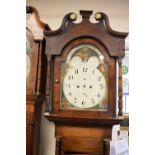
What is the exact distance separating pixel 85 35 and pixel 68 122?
54 cm

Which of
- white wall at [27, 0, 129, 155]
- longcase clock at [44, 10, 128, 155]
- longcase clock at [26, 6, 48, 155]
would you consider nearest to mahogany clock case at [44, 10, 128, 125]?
longcase clock at [44, 10, 128, 155]

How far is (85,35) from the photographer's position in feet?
4.46

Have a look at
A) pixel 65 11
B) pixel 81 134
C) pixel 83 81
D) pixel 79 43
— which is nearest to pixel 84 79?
pixel 83 81

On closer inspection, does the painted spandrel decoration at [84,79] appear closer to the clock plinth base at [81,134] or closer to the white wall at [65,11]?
the clock plinth base at [81,134]

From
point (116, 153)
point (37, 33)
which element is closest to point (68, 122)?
point (116, 153)

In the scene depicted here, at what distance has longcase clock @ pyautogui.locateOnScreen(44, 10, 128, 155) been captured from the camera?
1330 millimetres

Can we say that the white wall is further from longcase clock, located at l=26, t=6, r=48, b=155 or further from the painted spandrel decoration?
the painted spandrel decoration

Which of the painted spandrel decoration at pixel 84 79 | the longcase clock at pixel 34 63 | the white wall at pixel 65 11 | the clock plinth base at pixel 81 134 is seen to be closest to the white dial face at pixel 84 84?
the painted spandrel decoration at pixel 84 79

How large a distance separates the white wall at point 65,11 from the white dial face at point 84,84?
527 millimetres

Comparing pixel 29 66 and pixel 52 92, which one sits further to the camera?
pixel 29 66

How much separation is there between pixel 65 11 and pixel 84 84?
798mm

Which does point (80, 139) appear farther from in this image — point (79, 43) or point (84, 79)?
point (79, 43)
